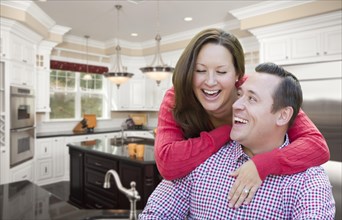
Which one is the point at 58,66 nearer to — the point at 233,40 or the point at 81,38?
the point at 81,38

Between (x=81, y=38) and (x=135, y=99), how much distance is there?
71.9 inches

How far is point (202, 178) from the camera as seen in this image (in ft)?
3.22

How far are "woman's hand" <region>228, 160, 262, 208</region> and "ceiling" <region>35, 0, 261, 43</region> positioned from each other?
340 centimetres

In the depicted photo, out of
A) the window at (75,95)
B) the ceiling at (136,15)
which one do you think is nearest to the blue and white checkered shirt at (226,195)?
the ceiling at (136,15)

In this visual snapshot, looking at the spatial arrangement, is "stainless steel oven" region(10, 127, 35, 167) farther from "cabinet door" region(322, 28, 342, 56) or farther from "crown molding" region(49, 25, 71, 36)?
"cabinet door" region(322, 28, 342, 56)

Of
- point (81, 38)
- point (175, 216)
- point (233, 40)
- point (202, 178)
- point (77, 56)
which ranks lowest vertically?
point (175, 216)

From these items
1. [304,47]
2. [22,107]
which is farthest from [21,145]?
[304,47]

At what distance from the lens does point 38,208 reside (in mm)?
1518

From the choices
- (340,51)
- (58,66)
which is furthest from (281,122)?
(58,66)

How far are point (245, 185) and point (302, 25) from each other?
3288 millimetres

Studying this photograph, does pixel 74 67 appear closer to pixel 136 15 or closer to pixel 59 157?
pixel 59 157

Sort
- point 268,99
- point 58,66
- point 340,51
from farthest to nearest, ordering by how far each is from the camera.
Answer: point 58,66 → point 340,51 → point 268,99

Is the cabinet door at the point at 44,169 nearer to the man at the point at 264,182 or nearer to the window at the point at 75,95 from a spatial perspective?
the window at the point at 75,95

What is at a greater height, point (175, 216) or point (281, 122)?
point (281, 122)
